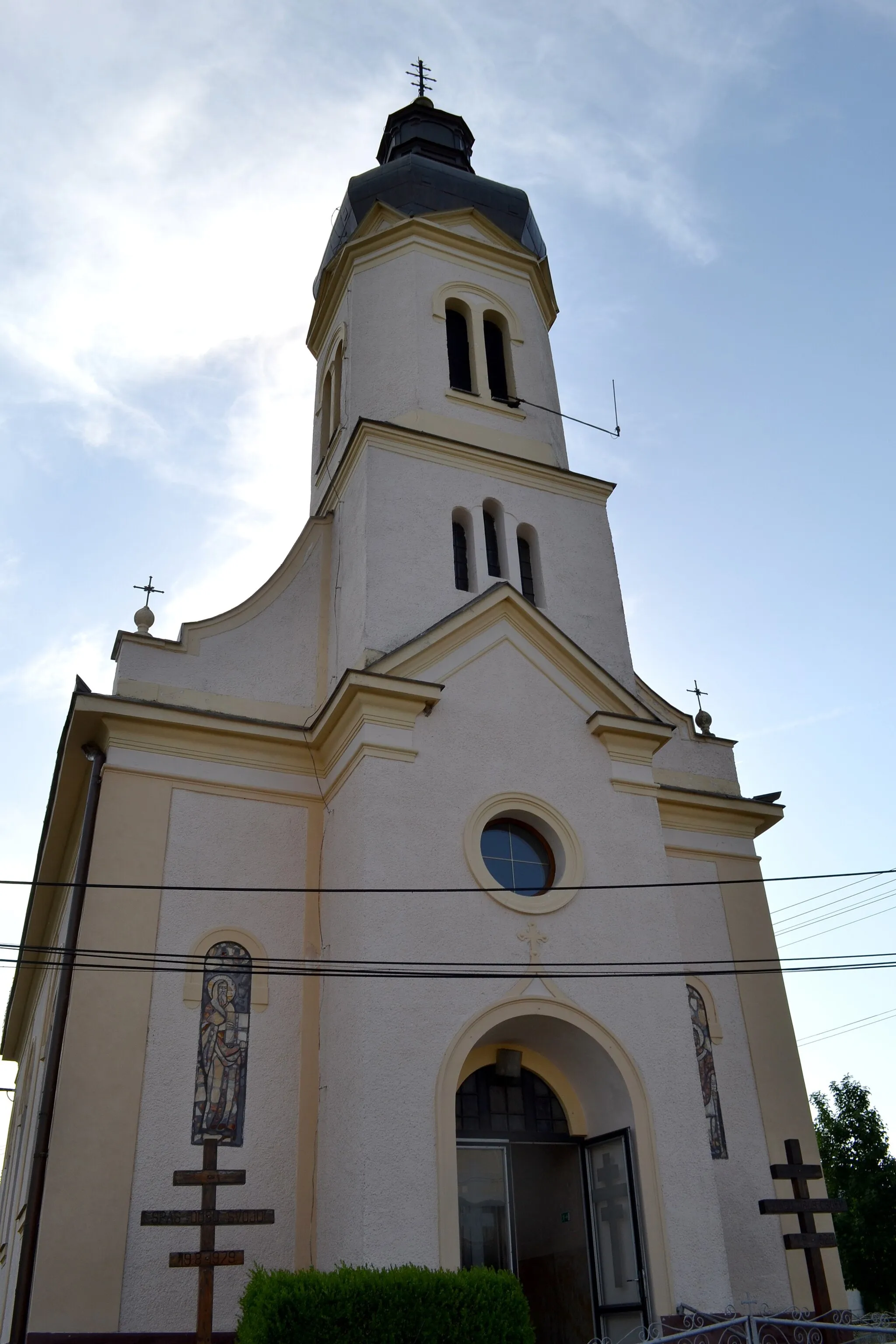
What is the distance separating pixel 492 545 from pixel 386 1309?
10.2m

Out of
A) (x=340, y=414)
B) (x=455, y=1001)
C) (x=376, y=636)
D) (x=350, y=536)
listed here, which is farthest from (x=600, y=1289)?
(x=340, y=414)

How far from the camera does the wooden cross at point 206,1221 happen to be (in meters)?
9.58

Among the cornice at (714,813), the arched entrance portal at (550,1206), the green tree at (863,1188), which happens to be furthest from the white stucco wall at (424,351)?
the green tree at (863,1188)

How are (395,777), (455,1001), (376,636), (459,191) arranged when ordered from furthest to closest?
(459,191) → (376,636) → (395,777) → (455,1001)

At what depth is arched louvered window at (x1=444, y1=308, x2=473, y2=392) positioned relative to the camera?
17578mm

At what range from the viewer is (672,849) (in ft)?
49.4

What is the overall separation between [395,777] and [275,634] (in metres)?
3.41

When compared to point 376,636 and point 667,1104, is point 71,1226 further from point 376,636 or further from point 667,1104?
point 376,636

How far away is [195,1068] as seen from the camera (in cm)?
1148

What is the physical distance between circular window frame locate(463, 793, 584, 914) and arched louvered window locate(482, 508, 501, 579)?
3747mm

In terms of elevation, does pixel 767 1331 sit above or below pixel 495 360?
below

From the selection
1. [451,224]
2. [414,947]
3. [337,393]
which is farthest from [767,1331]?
[451,224]

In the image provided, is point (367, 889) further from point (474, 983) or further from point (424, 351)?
point (424, 351)

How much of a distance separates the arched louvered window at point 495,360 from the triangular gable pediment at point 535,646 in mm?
4668
